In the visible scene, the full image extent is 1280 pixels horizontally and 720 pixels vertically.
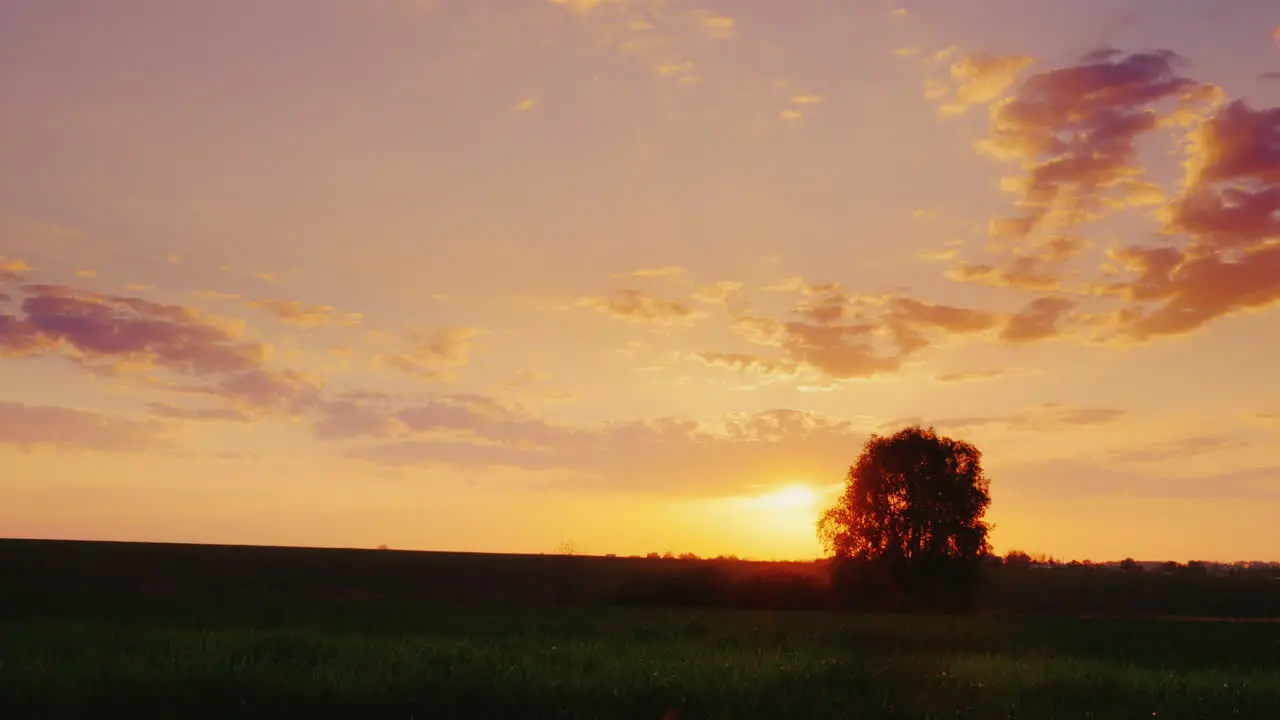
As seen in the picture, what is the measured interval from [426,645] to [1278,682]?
2074 centimetres

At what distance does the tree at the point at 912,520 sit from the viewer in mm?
71750

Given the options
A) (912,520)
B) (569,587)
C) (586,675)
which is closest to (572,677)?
(586,675)

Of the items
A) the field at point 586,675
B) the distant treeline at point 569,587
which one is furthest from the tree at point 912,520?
the field at point 586,675

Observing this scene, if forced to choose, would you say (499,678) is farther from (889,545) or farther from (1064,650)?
(889,545)

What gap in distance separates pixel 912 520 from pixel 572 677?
54991mm

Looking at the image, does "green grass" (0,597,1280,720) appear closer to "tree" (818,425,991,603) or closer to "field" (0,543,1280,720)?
"field" (0,543,1280,720)

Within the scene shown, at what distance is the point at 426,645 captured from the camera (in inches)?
1042

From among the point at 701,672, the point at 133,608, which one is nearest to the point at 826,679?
the point at 701,672

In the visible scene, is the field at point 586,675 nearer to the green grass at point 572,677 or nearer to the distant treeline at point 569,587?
the green grass at point 572,677

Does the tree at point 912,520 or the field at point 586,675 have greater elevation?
the tree at point 912,520

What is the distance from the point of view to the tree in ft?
235

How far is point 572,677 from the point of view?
2164cm

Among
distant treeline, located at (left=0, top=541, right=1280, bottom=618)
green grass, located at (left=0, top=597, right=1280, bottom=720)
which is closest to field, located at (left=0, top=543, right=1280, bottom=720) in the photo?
green grass, located at (left=0, top=597, right=1280, bottom=720)

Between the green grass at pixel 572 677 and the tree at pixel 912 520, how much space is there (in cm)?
3715
